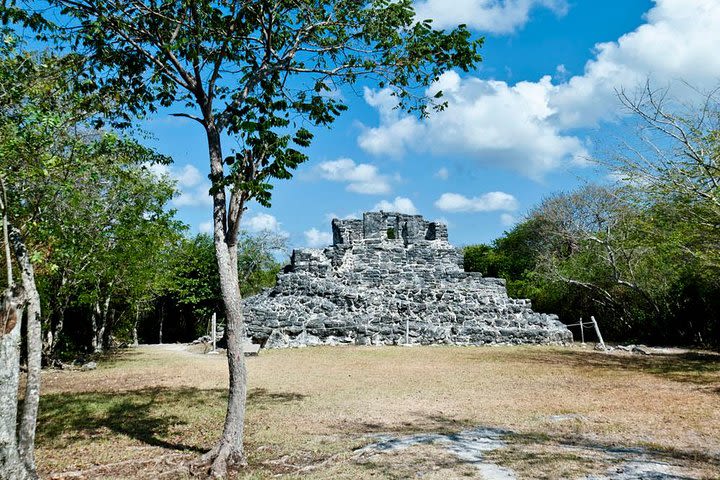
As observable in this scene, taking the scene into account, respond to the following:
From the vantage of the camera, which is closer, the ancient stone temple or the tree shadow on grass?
the tree shadow on grass

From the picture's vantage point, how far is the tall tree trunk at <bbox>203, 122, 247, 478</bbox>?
181 inches

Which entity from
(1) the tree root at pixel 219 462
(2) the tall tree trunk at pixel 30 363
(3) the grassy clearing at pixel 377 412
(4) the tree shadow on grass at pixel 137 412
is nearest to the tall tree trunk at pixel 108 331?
(3) the grassy clearing at pixel 377 412

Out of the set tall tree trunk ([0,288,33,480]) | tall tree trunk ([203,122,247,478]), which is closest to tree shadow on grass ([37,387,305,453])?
tall tree trunk ([203,122,247,478])

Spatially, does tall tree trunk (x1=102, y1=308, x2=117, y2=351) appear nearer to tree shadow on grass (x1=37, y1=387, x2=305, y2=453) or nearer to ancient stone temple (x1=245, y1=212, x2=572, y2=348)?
ancient stone temple (x1=245, y1=212, x2=572, y2=348)

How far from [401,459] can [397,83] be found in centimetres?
449

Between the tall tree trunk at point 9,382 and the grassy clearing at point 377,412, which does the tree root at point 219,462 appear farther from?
the tall tree trunk at point 9,382

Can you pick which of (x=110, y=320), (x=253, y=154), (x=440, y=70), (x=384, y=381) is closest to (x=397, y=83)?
(x=440, y=70)

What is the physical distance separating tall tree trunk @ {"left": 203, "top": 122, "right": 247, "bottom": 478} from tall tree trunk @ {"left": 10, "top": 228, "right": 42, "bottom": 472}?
4.74 ft

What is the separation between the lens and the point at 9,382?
3.80m

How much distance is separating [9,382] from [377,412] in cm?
429

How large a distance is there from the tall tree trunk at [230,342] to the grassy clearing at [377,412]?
0.29 meters

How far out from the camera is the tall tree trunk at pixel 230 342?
461cm

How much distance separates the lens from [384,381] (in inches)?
360

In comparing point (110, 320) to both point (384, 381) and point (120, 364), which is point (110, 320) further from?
point (384, 381)
